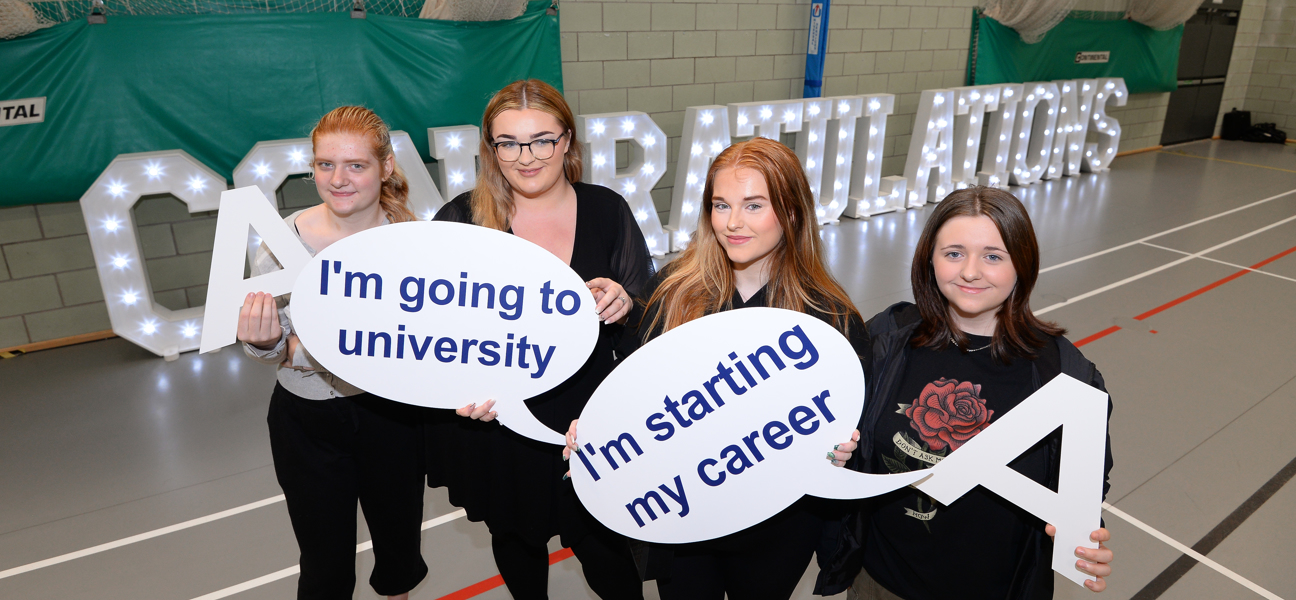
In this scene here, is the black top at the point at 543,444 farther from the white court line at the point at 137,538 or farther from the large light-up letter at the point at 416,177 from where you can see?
the large light-up letter at the point at 416,177

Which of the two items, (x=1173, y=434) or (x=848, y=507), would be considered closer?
(x=848, y=507)

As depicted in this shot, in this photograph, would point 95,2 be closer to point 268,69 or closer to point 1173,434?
point 268,69

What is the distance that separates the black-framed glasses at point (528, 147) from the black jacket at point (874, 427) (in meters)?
0.81

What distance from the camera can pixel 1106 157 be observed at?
28.3 ft

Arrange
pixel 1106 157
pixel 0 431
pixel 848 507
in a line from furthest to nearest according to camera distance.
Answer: pixel 1106 157 → pixel 0 431 → pixel 848 507

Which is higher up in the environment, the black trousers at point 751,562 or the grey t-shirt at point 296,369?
the grey t-shirt at point 296,369

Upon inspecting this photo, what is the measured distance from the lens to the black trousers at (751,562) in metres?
1.50

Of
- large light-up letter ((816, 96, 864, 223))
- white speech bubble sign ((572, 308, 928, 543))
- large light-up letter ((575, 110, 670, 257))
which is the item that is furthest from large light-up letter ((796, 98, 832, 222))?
white speech bubble sign ((572, 308, 928, 543))

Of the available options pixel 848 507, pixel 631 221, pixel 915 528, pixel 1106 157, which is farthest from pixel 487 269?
pixel 1106 157

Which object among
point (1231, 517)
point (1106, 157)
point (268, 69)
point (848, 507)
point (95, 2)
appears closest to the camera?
point (848, 507)

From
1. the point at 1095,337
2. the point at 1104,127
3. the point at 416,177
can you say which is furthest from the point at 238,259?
the point at 1104,127

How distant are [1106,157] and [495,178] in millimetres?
9139

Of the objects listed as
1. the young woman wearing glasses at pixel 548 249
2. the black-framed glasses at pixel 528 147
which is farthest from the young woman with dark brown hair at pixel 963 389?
the black-framed glasses at pixel 528 147

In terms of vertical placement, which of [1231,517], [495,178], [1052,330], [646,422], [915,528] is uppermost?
[495,178]
